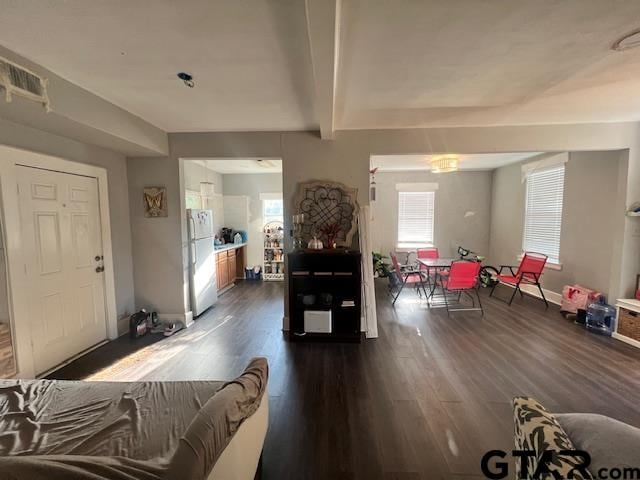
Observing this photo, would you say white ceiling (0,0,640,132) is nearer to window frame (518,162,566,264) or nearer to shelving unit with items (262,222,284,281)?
window frame (518,162,566,264)

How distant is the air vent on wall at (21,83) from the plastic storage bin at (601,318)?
19.7 ft

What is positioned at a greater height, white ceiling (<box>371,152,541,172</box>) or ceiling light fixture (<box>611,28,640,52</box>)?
ceiling light fixture (<box>611,28,640,52</box>)

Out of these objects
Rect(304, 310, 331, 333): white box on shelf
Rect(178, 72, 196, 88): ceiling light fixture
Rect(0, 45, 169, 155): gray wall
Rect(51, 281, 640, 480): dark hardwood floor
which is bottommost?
Rect(51, 281, 640, 480): dark hardwood floor

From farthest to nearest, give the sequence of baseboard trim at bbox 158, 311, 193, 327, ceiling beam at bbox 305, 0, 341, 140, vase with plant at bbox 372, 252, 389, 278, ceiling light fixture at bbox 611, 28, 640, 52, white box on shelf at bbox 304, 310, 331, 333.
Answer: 1. vase with plant at bbox 372, 252, 389, 278
2. baseboard trim at bbox 158, 311, 193, 327
3. white box on shelf at bbox 304, 310, 331, 333
4. ceiling light fixture at bbox 611, 28, 640, 52
5. ceiling beam at bbox 305, 0, 341, 140

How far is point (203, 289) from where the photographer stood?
4.29m

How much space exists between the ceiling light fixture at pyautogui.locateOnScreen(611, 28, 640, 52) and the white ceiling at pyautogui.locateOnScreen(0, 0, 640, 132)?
0.05 metres

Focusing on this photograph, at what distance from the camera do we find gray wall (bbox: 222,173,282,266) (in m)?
6.55

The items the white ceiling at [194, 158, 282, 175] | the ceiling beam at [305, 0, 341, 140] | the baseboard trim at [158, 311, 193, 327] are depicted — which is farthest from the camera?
the white ceiling at [194, 158, 282, 175]

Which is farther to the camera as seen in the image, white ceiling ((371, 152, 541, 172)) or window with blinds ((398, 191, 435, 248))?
window with blinds ((398, 191, 435, 248))

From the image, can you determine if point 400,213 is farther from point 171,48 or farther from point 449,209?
point 171,48

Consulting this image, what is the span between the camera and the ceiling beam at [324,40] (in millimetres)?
1279

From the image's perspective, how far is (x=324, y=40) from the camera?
150 cm

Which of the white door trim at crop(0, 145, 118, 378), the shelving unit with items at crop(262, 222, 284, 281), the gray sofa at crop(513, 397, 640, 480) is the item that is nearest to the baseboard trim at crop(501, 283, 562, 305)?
the gray sofa at crop(513, 397, 640, 480)

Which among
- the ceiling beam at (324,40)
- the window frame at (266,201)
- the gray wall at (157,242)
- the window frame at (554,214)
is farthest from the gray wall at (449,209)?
the ceiling beam at (324,40)
